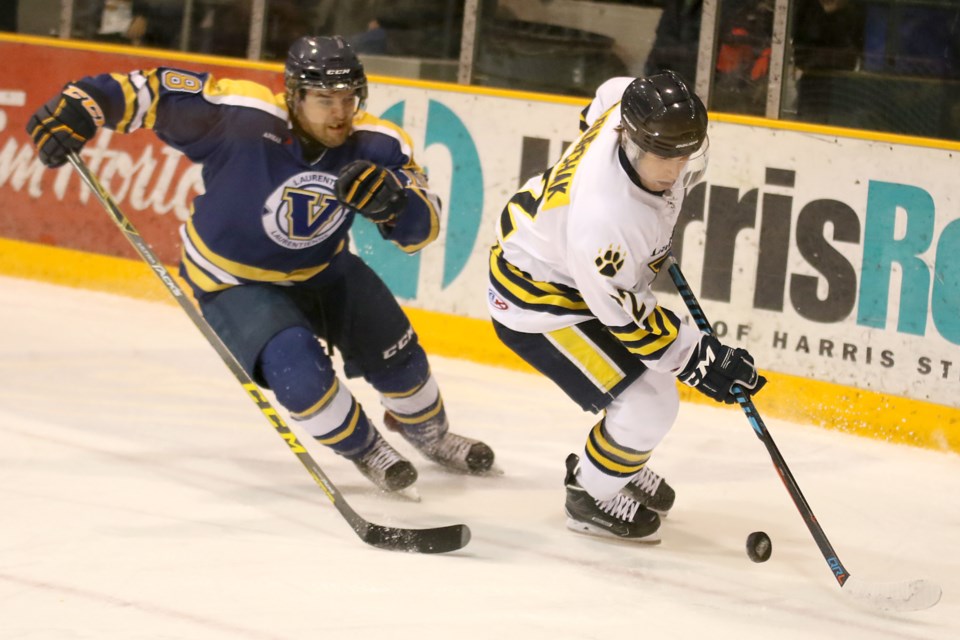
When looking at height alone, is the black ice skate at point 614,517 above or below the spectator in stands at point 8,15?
below

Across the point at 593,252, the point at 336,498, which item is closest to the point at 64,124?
the point at 336,498

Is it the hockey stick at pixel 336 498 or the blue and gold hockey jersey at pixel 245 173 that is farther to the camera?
the blue and gold hockey jersey at pixel 245 173

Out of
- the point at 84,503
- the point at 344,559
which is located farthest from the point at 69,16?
the point at 344,559

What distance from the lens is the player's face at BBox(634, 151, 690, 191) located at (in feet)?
7.47

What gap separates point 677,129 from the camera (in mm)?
2234

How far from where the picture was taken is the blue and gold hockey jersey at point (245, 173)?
9.29 ft

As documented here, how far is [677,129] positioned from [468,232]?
2217mm

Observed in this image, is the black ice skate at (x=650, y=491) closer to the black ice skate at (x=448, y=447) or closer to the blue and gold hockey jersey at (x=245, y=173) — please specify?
the black ice skate at (x=448, y=447)

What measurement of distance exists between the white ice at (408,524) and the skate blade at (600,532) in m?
0.02

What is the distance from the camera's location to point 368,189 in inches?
105

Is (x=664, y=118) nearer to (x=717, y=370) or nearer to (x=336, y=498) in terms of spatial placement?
(x=717, y=370)

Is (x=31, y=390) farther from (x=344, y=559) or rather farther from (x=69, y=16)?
(x=69, y=16)

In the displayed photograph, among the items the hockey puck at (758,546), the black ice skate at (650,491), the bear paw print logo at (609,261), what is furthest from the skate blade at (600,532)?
the bear paw print logo at (609,261)

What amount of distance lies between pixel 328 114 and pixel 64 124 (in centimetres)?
60
